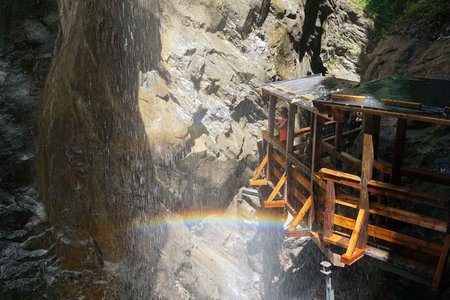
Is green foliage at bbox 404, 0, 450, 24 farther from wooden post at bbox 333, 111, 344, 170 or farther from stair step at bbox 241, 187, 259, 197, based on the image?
stair step at bbox 241, 187, 259, 197

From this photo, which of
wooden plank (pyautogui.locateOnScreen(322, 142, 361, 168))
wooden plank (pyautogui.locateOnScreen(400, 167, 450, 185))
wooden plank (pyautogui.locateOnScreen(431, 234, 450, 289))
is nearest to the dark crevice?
wooden plank (pyautogui.locateOnScreen(322, 142, 361, 168))

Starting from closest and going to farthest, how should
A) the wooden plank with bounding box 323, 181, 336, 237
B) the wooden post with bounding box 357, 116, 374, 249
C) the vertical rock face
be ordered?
the vertical rock face → the wooden post with bounding box 357, 116, 374, 249 → the wooden plank with bounding box 323, 181, 336, 237

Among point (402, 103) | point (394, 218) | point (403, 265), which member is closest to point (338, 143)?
point (394, 218)

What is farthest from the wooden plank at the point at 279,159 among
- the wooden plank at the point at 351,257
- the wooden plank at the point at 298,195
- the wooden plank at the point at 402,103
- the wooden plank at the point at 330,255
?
the wooden plank at the point at 402,103

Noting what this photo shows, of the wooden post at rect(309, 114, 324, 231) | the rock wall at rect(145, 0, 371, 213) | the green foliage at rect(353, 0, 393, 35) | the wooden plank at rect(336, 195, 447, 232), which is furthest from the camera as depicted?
the green foliage at rect(353, 0, 393, 35)

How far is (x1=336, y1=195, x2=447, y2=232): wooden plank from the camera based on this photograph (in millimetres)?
6543

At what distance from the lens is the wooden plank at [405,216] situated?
654 centimetres

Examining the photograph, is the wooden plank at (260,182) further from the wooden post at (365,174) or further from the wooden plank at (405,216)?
the wooden post at (365,174)

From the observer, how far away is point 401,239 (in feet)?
23.3

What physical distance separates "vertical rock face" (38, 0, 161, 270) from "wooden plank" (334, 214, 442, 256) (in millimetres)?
5499

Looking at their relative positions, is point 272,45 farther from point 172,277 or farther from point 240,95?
point 172,277

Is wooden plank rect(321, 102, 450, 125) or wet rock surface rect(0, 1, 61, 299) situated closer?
wet rock surface rect(0, 1, 61, 299)

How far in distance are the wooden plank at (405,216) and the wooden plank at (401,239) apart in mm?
319

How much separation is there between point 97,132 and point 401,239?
7.28m
